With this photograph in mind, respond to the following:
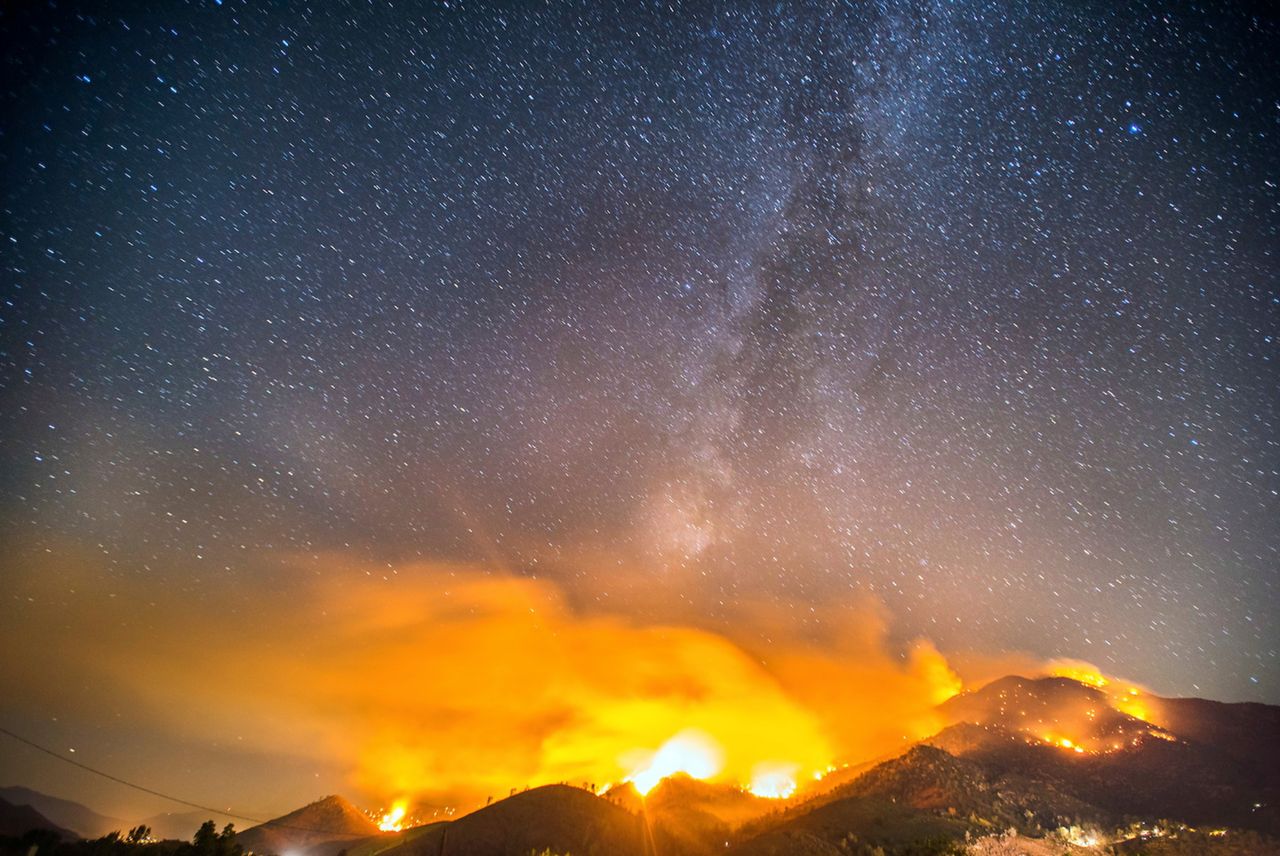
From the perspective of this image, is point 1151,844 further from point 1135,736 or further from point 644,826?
point 1135,736

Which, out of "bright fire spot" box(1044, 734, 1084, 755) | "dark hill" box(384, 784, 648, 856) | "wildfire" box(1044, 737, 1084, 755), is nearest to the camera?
"dark hill" box(384, 784, 648, 856)

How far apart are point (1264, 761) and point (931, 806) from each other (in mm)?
85740

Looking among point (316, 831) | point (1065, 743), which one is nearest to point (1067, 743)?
point (1065, 743)

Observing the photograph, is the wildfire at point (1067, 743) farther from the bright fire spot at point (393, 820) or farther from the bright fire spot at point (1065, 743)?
the bright fire spot at point (393, 820)

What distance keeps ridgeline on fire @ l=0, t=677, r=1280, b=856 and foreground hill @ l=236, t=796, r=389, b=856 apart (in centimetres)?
36

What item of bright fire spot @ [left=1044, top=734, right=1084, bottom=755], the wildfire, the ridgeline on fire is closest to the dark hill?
the ridgeline on fire

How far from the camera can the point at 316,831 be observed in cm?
10488

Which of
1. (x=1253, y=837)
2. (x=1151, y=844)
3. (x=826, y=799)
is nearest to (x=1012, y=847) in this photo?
(x=1151, y=844)

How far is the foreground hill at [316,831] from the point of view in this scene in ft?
320

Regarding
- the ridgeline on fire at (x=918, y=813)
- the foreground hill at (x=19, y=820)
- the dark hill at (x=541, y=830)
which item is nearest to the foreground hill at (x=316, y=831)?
the ridgeline on fire at (x=918, y=813)

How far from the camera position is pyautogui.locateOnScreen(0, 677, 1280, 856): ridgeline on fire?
6800 centimetres

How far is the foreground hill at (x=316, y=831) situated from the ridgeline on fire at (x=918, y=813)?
36 cm

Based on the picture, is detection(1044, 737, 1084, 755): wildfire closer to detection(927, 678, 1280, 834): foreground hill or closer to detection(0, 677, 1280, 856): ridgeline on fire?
detection(927, 678, 1280, 834): foreground hill

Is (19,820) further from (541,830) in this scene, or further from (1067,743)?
(1067,743)
